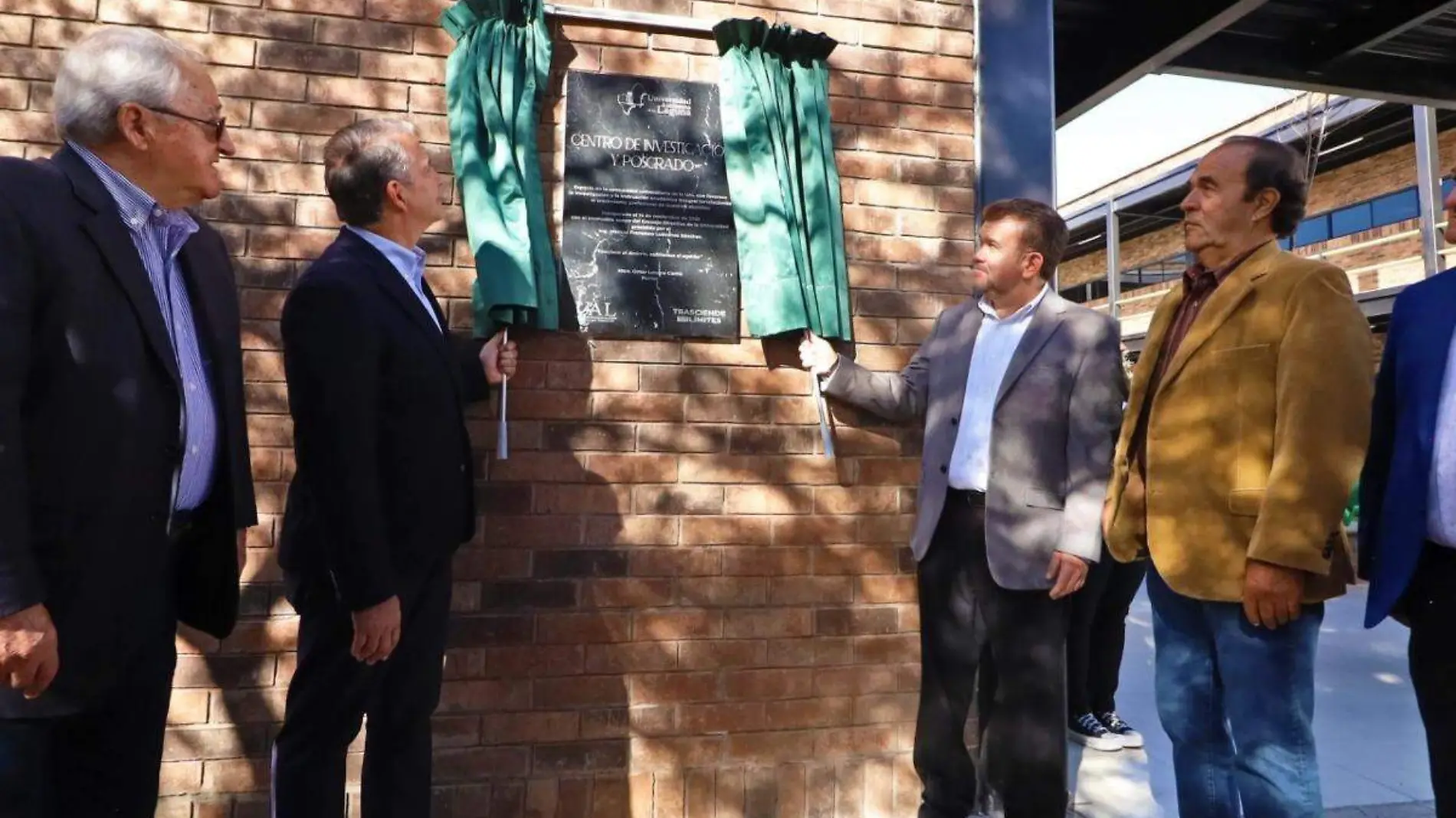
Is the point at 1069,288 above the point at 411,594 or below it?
above

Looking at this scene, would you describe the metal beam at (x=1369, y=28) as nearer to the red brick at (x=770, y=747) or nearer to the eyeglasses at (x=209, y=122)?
the red brick at (x=770, y=747)

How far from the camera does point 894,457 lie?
3525 mm

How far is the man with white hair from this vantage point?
1746 millimetres

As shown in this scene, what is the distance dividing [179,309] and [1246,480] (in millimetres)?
2534

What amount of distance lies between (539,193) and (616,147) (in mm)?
323

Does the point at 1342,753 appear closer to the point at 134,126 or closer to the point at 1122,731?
the point at 1122,731

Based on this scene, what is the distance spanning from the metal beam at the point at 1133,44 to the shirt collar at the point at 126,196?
16.7 feet

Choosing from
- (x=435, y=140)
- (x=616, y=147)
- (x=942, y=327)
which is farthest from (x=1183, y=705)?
(x=435, y=140)

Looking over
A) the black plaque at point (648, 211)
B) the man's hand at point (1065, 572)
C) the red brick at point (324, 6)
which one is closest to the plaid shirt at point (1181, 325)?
the man's hand at point (1065, 572)

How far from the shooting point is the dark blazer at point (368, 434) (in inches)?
89.1

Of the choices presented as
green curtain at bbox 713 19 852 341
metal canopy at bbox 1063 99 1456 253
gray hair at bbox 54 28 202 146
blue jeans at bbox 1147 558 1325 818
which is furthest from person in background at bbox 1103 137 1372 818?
metal canopy at bbox 1063 99 1456 253

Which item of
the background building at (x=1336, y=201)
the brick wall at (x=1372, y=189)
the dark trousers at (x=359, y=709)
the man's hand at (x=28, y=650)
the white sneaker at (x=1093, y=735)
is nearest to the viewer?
the man's hand at (x=28, y=650)

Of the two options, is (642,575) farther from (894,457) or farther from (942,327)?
(942,327)

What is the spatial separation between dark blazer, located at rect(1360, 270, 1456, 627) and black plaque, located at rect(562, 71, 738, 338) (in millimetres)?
1925
